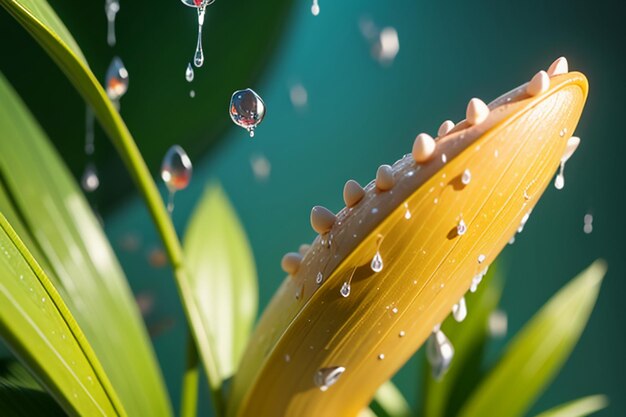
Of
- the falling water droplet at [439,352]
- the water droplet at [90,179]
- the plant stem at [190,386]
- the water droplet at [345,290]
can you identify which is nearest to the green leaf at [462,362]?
the falling water droplet at [439,352]

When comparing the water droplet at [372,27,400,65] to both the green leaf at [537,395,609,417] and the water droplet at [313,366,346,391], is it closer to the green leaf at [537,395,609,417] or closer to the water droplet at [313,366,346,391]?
the green leaf at [537,395,609,417]

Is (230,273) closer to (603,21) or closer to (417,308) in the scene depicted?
(417,308)

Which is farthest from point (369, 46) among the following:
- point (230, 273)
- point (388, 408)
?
point (388, 408)

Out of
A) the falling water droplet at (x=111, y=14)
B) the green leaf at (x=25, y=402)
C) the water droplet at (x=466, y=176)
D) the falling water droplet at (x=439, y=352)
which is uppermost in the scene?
the falling water droplet at (x=111, y=14)

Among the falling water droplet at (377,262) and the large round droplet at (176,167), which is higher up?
the large round droplet at (176,167)

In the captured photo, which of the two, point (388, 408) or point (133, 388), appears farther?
point (388, 408)

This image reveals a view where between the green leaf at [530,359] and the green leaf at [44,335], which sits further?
the green leaf at [530,359]

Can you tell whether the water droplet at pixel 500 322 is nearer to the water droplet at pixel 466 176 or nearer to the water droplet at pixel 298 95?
the water droplet at pixel 298 95

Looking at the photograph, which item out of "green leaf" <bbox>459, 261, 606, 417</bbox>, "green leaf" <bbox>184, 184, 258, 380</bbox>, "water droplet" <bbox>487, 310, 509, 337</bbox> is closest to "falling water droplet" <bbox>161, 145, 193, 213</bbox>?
"green leaf" <bbox>184, 184, 258, 380</bbox>

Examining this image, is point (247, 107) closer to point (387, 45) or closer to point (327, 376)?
point (327, 376)
